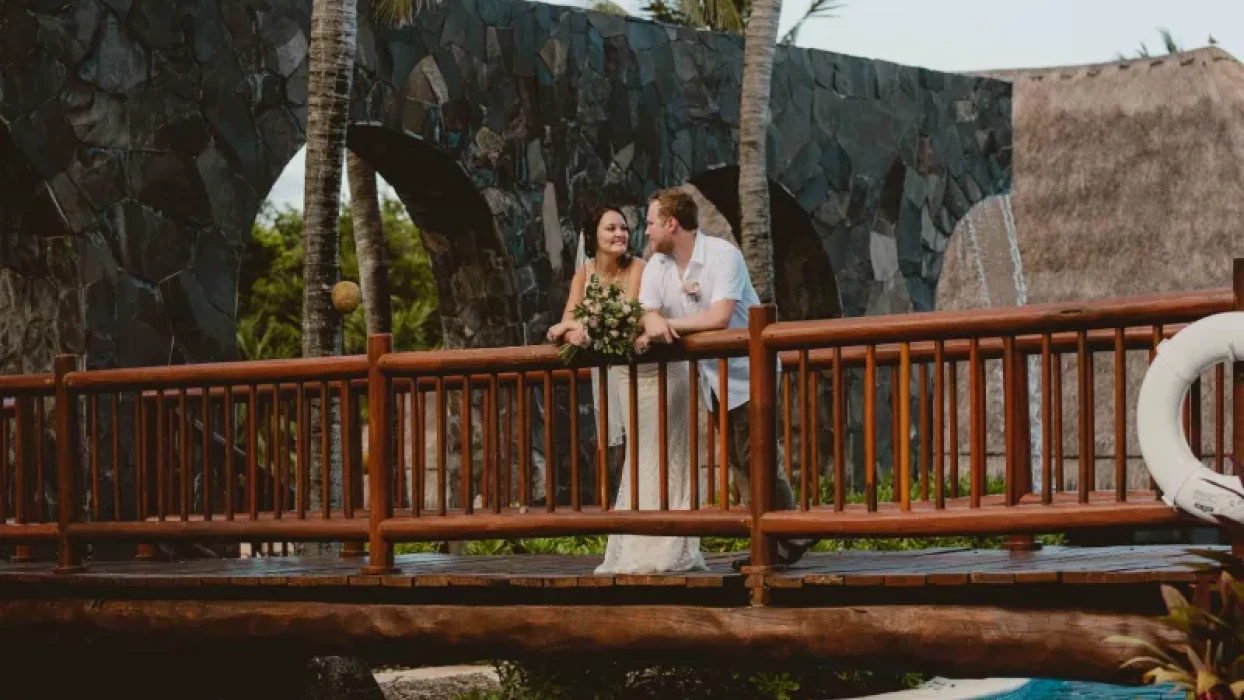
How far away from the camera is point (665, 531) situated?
8156 millimetres

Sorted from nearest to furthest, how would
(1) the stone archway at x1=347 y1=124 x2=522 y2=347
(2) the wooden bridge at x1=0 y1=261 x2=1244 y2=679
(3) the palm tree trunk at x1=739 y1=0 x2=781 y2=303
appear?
(2) the wooden bridge at x1=0 y1=261 x2=1244 y2=679, (1) the stone archway at x1=347 y1=124 x2=522 y2=347, (3) the palm tree trunk at x1=739 y1=0 x2=781 y2=303

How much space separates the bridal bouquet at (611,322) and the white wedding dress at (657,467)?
343 millimetres

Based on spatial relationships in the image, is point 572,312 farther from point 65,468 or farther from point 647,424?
point 65,468

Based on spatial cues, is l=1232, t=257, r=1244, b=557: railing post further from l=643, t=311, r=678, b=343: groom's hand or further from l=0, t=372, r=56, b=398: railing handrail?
l=0, t=372, r=56, b=398: railing handrail

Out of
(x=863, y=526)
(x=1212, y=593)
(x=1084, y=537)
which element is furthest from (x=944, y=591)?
(x=1084, y=537)

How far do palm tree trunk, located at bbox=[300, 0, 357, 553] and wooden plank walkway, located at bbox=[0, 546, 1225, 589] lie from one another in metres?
1.95

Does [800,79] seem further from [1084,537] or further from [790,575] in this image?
[790,575]

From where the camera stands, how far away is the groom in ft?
27.5

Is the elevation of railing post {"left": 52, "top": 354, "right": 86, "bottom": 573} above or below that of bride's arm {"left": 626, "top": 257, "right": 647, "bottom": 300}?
below

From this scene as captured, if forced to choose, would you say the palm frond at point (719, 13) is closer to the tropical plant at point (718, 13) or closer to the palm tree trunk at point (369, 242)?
the tropical plant at point (718, 13)

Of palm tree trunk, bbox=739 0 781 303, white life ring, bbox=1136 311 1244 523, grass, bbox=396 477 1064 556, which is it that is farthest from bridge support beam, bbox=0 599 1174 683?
palm tree trunk, bbox=739 0 781 303

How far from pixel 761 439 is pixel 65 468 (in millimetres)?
3813

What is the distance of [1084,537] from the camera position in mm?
17094

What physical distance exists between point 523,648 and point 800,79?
1161 cm
